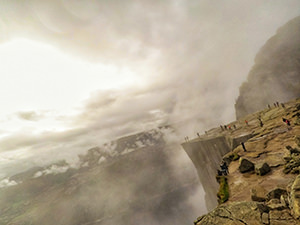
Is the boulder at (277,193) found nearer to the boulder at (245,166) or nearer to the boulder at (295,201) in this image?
the boulder at (295,201)

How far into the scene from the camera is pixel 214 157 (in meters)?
36.1

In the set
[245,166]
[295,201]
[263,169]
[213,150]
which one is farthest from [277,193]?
[213,150]

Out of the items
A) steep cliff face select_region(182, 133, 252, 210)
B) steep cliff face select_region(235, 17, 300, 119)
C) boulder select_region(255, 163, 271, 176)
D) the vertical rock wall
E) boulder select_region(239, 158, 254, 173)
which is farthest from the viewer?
steep cliff face select_region(235, 17, 300, 119)

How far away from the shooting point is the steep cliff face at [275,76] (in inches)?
2630

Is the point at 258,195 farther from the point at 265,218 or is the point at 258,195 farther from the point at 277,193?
the point at 265,218

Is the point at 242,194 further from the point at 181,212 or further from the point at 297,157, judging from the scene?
the point at 181,212

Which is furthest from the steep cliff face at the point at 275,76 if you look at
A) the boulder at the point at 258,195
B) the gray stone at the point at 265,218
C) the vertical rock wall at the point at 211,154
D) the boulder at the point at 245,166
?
the gray stone at the point at 265,218

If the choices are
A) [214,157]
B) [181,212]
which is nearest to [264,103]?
[214,157]

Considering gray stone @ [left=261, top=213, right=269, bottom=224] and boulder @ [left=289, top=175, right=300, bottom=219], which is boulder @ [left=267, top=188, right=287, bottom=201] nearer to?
boulder @ [left=289, top=175, right=300, bottom=219]

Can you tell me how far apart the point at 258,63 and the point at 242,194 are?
101332 mm

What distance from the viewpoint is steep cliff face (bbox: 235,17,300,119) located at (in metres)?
66.8

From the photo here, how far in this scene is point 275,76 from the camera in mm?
71312

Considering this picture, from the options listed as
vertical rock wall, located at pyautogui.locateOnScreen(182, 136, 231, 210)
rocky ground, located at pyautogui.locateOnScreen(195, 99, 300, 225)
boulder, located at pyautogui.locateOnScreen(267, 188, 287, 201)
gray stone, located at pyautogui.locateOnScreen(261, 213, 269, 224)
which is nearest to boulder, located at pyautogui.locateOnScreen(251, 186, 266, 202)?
rocky ground, located at pyautogui.locateOnScreen(195, 99, 300, 225)

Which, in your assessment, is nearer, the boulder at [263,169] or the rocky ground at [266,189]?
the rocky ground at [266,189]
